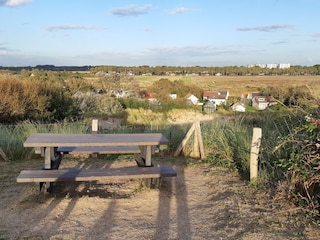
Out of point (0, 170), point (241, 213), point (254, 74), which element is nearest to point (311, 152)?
point (241, 213)

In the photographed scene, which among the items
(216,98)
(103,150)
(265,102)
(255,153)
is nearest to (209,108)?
(216,98)

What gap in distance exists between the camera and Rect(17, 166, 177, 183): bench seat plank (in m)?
4.23

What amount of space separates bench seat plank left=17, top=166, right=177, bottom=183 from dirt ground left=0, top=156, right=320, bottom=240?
0.31 meters

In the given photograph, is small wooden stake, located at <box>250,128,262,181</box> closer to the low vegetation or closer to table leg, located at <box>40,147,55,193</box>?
the low vegetation

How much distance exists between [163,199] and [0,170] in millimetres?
3256

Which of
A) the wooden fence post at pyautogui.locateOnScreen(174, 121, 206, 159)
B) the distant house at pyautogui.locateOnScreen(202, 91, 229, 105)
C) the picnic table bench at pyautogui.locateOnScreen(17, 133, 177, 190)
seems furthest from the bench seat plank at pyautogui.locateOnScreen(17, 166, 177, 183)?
the distant house at pyautogui.locateOnScreen(202, 91, 229, 105)

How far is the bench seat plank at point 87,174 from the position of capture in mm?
4227

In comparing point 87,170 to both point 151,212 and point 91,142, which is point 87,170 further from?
point 151,212

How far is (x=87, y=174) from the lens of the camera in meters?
4.45

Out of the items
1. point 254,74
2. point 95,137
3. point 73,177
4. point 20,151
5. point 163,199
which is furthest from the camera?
point 254,74

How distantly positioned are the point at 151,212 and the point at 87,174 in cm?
96

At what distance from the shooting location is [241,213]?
3963mm

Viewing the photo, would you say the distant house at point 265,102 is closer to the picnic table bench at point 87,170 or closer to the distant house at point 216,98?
the picnic table bench at point 87,170

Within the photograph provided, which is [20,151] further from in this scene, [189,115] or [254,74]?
[254,74]
